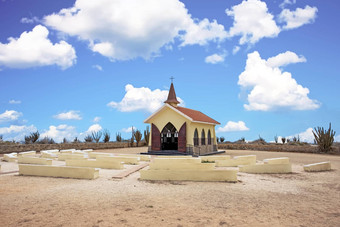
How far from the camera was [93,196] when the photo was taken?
25.9 feet

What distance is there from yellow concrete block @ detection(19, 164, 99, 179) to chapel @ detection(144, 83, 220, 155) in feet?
38.9

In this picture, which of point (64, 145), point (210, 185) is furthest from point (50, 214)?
point (64, 145)

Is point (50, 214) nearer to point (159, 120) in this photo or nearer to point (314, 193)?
point (314, 193)

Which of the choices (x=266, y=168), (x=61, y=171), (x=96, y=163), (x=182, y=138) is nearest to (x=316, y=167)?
(x=266, y=168)

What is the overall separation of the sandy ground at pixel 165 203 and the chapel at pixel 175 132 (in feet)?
38.3

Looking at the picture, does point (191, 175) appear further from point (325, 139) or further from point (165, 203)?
point (325, 139)

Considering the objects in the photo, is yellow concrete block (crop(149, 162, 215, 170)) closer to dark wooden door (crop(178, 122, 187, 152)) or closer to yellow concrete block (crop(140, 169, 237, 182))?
yellow concrete block (crop(140, 169, 237, 182))

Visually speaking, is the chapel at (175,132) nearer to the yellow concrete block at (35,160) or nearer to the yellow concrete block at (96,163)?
the yellow concrete block at (96,163)

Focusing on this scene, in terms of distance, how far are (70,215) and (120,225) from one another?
5.03ft

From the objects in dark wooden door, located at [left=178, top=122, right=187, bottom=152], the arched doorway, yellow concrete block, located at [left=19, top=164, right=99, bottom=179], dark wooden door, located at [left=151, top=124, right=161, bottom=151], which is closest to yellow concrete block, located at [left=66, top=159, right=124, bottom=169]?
yellow concrete block, located at [left=19, top=164, right=99, bottom=179]

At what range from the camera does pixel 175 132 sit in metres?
23.6

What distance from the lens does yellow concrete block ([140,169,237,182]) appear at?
34.4 feet

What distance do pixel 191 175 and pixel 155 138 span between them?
13.2 m

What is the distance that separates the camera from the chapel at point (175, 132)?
22.1 metres
